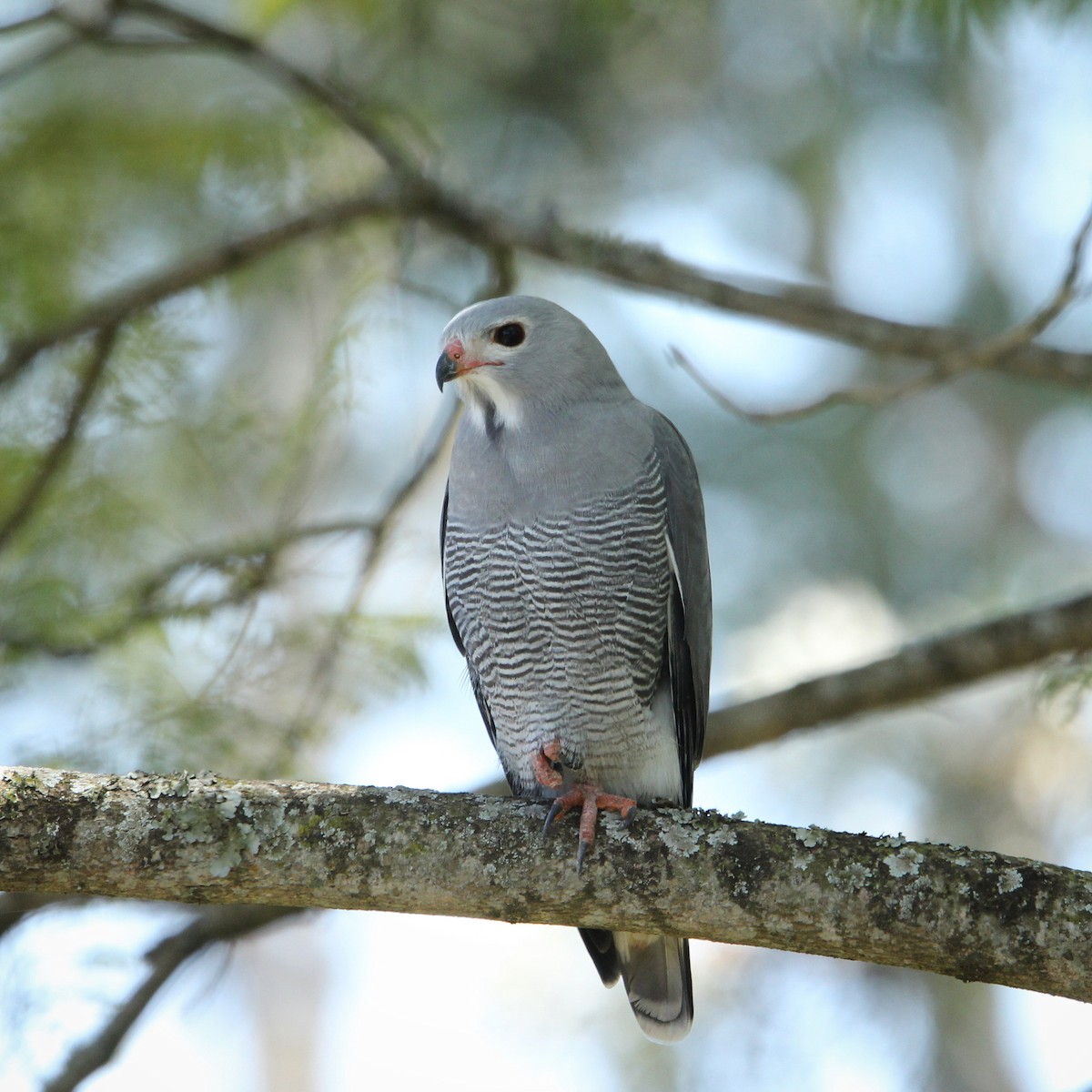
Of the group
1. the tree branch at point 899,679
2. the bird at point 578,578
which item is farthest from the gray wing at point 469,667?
the tree branch at point 899,679

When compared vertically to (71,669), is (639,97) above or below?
above

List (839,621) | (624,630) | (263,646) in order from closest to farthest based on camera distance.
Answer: (624,630) < (263,646) < (839,621)

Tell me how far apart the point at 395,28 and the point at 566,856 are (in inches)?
204

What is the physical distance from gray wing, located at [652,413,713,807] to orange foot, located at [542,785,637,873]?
0.71m

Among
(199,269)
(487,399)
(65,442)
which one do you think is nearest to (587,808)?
(487,399)

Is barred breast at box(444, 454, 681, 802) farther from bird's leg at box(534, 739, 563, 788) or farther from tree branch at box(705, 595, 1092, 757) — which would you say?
tree branch at box(705, 595, 1092, 757)

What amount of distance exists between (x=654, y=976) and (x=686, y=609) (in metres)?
1.38

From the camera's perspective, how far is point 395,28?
7.11m

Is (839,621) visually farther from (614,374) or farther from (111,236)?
(111,236)

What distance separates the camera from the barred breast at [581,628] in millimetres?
4453

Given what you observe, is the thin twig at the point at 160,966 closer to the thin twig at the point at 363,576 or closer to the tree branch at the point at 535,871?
the thin twig at the point at 363,576

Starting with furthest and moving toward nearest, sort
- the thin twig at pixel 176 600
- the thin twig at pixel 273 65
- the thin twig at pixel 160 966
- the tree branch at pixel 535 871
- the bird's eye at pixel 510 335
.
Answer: the thin twig at pixel 273 65, the thin twig at pixel 176 600, the bird's eye at pixel 510 335, the thin twig at pixel 160 966, the tree branch at pixel 535 871

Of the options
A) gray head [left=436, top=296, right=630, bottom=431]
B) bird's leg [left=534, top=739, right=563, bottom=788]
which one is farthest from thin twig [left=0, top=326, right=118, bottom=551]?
bird's leg [left=534, top=739, right=563, bottom=788]

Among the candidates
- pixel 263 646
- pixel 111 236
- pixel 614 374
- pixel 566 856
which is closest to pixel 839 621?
pixel 614 374
